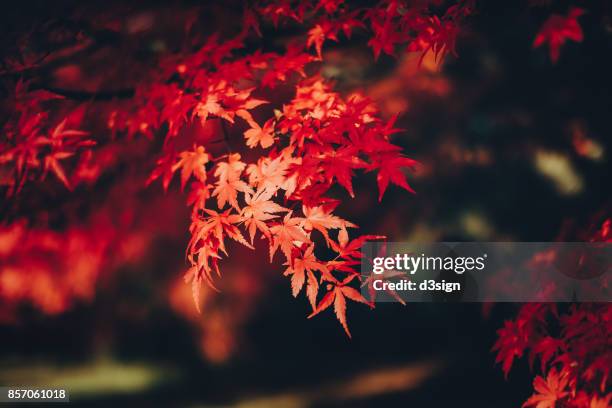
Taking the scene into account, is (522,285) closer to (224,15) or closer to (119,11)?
(224,15)

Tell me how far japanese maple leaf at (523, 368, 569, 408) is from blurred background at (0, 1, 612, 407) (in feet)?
0.88

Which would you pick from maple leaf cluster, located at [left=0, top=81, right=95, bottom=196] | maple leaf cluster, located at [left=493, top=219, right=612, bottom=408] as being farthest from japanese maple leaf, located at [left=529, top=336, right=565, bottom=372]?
maple leaf cluster, located at [left=0, top=81, right=95, bottom=196]

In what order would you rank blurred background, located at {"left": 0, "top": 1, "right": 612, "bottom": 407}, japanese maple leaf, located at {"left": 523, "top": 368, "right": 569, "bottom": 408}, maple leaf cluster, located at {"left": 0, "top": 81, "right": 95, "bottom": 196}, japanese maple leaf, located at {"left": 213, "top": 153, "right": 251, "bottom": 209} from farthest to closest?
blurred background, located at {"left": 0, "top": 1, "right": 612, "bottom": 407}
maple leaf cluster, located at {"left": 0, "top": 81, "right": 95, "bottom": 196}
japanese maple leaf, located at {"left": 523, "top": 368, "right": 569, "bottom": 408}
japanese maple leaf, located at {"left": 213, "top": 153, "right": 251, "bottom": 209}

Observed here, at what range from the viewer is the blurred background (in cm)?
230

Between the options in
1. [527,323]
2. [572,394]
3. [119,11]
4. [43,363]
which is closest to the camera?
[572,394]

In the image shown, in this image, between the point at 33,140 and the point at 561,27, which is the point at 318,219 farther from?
the point at 33,140

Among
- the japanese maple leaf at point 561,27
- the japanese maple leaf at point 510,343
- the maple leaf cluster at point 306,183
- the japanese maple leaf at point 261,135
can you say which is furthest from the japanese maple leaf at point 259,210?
the japanese maple leaf at point 510,343

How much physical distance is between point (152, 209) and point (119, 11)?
1.13 meters

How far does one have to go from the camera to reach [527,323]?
2.07 m

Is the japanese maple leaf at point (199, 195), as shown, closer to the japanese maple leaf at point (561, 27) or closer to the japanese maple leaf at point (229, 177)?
the japanese maple leaf at point (229, 177)

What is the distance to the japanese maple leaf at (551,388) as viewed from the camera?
6.14ft

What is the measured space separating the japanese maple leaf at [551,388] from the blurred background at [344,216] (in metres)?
0.27

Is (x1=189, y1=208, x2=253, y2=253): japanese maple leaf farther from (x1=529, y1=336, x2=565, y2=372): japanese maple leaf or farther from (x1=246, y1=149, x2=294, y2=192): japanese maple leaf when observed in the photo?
(x1=529, y1=336, x2=565, y2=372): japanese maple leaf

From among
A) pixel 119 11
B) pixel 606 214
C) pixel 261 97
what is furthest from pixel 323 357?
pixel 119 11
